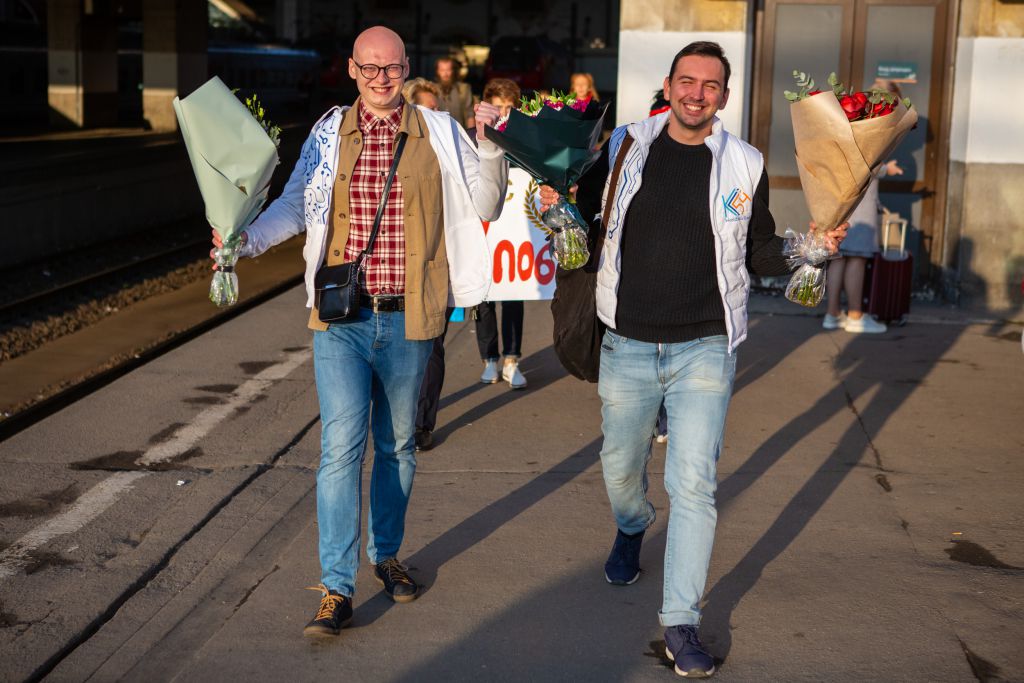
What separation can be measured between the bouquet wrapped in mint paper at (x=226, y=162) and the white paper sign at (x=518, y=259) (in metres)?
3.09

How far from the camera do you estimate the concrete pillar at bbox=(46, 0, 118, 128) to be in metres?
29.1

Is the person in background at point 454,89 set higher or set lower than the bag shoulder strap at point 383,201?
higher

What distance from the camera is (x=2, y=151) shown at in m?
20.9

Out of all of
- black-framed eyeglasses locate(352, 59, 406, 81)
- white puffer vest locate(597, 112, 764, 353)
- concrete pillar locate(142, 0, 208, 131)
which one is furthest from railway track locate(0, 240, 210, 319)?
concrete pillar locate(142, 0, 208, 131)

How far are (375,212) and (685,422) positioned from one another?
1.29m

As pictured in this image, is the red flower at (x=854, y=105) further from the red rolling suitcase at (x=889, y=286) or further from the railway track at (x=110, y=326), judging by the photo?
the red rolling suitcase at (x=889, y=286)

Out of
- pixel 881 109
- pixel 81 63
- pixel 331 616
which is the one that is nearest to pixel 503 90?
pixel 881 109

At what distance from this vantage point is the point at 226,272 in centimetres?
458

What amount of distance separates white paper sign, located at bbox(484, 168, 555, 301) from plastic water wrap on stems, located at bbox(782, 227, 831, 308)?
309 cm

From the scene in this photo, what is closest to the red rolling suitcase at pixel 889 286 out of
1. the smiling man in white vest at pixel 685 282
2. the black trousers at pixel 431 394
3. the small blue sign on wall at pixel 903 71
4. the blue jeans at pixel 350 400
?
→ the small blue sign on wall at pixel 903 71

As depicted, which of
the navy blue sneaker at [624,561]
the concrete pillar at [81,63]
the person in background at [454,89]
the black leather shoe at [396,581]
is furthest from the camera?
the concrete pillar at [81,63]

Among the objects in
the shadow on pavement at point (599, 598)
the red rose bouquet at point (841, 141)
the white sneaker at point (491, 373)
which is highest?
the red rose bouquet at point (841, 141)

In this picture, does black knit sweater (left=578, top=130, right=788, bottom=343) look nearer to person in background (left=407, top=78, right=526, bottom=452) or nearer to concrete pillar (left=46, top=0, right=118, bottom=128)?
person in background (left=407, top=78, right=526, bottom=452)

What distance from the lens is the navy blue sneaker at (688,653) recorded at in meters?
4.28
